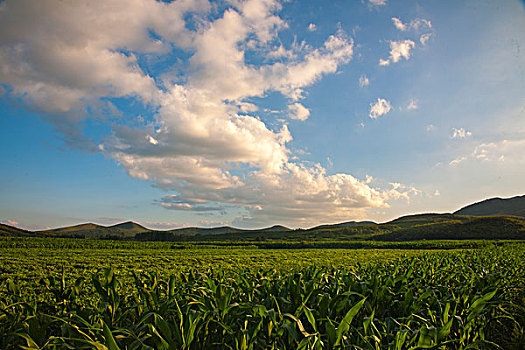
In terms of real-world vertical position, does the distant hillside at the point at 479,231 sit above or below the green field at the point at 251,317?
below

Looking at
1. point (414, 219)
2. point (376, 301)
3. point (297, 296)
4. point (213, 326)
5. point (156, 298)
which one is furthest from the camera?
point (414, 219)

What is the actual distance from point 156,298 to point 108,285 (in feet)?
2.34

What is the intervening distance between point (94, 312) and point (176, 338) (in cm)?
164

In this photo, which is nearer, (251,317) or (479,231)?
(251,317)

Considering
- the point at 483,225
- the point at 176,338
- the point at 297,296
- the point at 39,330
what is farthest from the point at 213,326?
the point at 483,225

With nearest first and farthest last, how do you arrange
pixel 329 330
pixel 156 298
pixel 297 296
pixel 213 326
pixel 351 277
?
1. pixel 329 330
2. pixel 213 326
3. pixel 156 298
4. pixel 297 296
5. pixel 351 277

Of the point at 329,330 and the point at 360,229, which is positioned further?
the point at 360,229

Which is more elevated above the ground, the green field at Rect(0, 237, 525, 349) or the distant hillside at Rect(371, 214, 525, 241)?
the green field at Rect(0, 237, 525, 349)

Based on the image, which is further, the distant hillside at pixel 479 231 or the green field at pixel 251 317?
the distant hillside at pixel 479 231

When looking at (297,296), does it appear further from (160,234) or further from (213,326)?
A: (160,234)

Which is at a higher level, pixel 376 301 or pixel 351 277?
pixel 351 277

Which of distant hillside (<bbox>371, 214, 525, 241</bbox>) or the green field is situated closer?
the green field

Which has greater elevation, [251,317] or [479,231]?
[251,317]

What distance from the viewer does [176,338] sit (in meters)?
3.10
